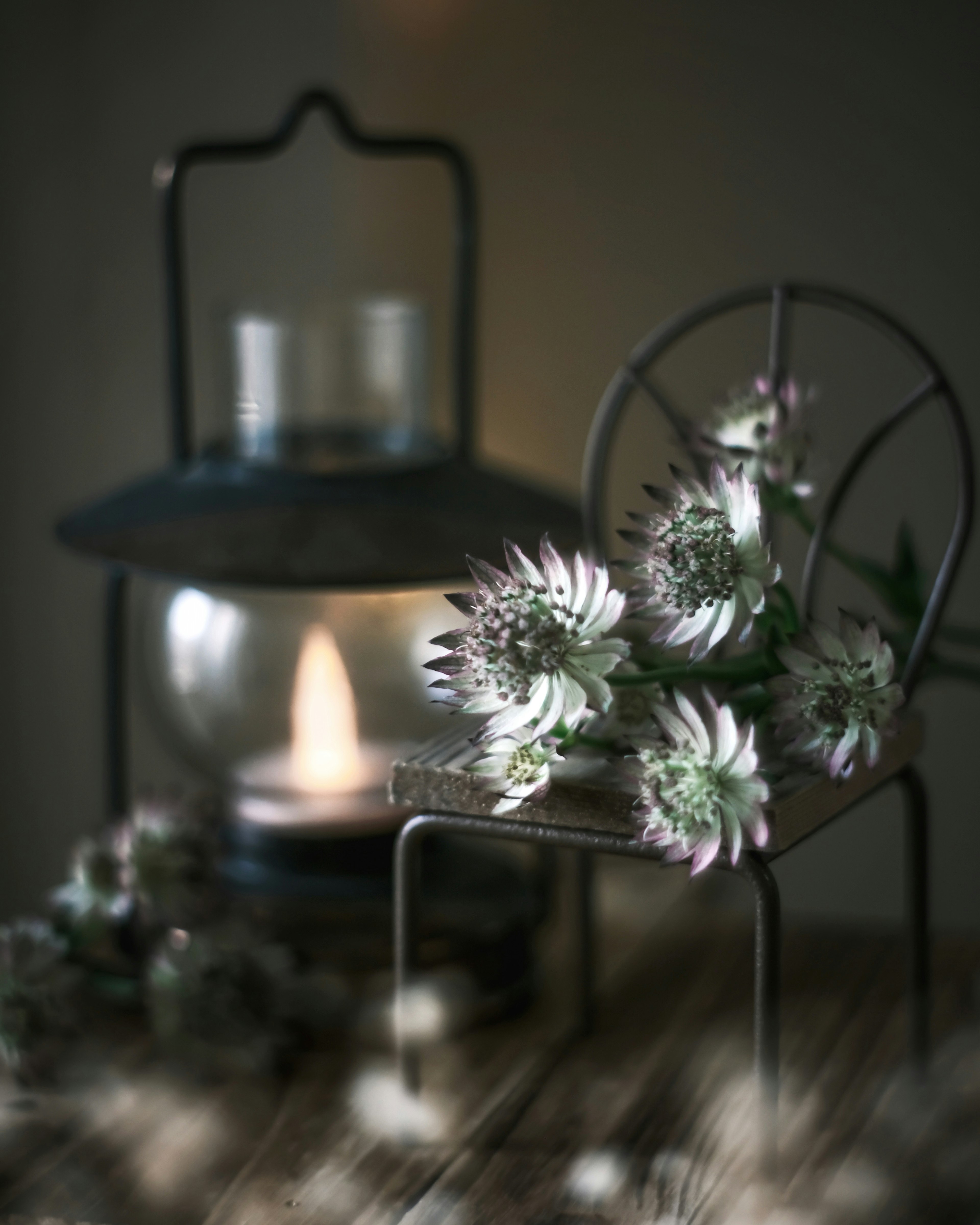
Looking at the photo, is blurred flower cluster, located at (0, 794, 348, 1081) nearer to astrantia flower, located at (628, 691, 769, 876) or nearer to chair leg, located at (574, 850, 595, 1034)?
chair leg, located at (574, 850, 595, 1034)

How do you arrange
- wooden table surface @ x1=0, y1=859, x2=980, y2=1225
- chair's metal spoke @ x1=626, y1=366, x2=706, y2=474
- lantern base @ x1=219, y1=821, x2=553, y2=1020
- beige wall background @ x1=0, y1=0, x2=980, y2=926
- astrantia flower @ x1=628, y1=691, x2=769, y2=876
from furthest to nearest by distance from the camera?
beige wall background @ x1=0, y1=0, x2=980, y2=926
lantern base @ x1=219, y1=821, x2=553, y2=1020
chair's metal spoke @ x1=626, y1=366, x2=706, y2=474
wooden table surface @ x1=0, y1=859, x2=980, y2=1225
astrantia flower @ x1=628, y1=691, x2=769, y2=876

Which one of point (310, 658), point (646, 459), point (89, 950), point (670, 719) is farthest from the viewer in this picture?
point (646, 459)

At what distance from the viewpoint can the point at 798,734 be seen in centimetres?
64

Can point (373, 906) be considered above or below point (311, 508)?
below

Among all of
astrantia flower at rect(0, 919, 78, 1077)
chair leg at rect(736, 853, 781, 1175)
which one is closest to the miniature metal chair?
chair leg at rect(736, 853, 781, 1175)

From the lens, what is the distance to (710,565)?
2.01 feet

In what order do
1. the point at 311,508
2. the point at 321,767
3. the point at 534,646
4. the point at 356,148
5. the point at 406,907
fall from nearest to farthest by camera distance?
the point at 534,646 → the point at 406,907 → the point at 311,508 → the point at 321,767 → the point at 356,148

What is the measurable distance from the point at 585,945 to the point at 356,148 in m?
0.67

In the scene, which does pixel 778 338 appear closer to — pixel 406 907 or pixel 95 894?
pixel 406 907

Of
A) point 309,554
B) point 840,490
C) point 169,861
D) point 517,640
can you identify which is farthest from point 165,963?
point 840,490

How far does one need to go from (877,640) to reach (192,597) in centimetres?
48

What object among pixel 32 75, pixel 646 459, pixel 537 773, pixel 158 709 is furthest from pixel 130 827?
pixel 32 75

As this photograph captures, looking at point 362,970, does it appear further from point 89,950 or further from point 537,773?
point 537,773

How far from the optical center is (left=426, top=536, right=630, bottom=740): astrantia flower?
605 millimetres
